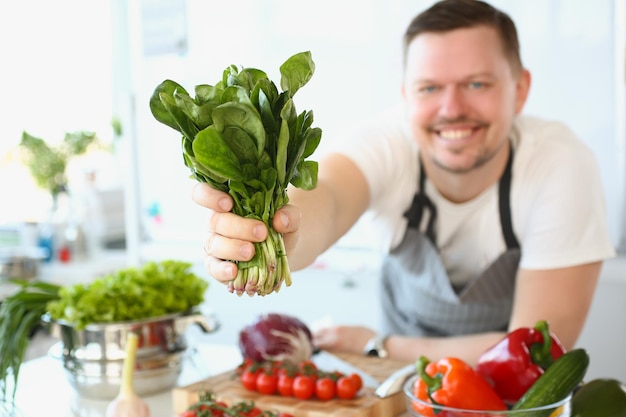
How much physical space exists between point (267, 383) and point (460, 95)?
0.74 metres

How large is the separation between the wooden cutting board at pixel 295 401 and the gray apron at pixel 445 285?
39cm

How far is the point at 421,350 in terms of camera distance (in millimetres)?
1697

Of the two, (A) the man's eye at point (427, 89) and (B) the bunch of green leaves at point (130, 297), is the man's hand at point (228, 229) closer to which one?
(B) the bunch of green leaves at point (130, 297)

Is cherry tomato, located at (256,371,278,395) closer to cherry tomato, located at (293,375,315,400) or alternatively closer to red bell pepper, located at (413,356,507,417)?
cherry tomato, located at (293,375,315,400)

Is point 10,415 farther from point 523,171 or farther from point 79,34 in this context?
point 79,34

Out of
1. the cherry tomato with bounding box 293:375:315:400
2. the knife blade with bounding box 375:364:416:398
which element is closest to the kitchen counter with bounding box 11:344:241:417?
the cherry tomato with bounding box 293:375:315:400

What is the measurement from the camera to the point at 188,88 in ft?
10.4

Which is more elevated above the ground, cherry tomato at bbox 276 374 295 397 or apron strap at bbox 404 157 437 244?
apron strap at bbox 404 157 437 244

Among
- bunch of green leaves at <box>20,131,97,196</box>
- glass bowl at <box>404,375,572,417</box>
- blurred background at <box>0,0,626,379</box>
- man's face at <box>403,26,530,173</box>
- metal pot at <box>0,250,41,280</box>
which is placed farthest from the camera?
bunch of green leaves at <box>20,131,97,196</box>

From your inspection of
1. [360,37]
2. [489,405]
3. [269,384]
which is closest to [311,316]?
[360,37]

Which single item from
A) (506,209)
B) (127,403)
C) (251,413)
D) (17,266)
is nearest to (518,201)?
(506,209)

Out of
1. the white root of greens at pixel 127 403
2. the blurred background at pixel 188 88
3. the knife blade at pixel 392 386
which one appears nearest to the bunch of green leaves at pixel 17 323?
the white root of greens at pixel 127 403

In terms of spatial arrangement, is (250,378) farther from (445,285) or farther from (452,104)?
(452,104)

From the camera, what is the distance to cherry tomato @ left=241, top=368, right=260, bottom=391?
140cm
